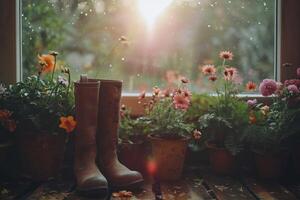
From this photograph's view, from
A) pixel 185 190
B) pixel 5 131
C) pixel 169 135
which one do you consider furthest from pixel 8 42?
pixel 185 190

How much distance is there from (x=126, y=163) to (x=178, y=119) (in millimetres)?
323

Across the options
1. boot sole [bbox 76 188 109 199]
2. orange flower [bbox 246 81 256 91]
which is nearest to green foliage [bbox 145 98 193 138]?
orange flower [bbox 246 81 256 91]

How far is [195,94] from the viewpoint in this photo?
235cm

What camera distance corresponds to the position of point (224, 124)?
2.20m

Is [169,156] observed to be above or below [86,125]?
below

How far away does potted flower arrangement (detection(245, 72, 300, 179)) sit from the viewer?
2.12m

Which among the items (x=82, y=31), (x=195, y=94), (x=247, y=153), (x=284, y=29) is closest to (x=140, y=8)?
(x=82, y=31)

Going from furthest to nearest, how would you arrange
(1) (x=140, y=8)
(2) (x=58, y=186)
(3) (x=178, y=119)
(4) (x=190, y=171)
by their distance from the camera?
1. (1) (x=140, y=8)
2. (4) (x=190, y=171)
3. (3) (x=178, y=119)
4. (2) (x=58, y=186)

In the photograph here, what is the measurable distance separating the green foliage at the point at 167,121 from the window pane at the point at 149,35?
0.37 m

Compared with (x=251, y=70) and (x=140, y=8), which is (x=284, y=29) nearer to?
(x=251, y=70)

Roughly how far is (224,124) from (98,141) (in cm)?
60

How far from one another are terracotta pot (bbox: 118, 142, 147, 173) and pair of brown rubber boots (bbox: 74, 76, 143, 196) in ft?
0.34

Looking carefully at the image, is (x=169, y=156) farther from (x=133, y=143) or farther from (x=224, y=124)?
(x=224, y=124)

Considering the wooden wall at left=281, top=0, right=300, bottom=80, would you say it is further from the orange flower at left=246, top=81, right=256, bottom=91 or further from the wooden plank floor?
the wooden plank floor
